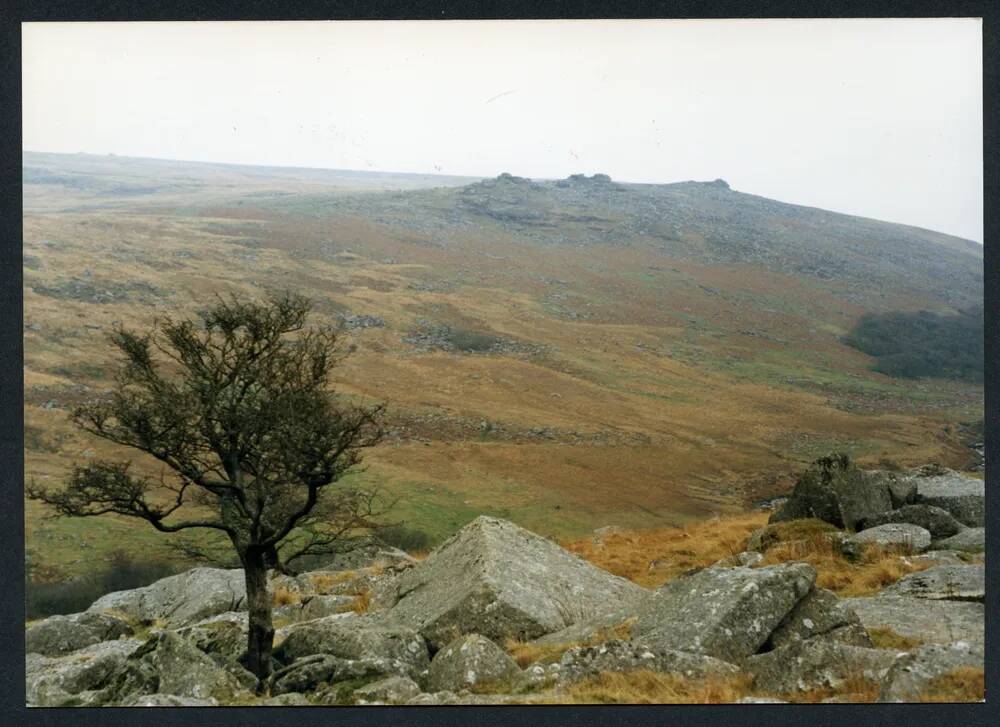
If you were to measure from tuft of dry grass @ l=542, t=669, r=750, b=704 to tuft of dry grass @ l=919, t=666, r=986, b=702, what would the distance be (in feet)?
7.21

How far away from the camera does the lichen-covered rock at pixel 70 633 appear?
1508 centimetres

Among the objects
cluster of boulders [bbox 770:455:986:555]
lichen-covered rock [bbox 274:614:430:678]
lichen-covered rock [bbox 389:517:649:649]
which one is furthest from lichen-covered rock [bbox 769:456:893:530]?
lichen-covered rock [bbox 274:614:430:678]

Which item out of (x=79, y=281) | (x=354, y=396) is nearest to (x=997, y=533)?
(x=354, y=396)

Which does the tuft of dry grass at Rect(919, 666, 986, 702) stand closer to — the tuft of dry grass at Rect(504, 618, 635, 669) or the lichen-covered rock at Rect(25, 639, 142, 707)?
the tuft of dry grass at Rect(504, 618, 635, 669)

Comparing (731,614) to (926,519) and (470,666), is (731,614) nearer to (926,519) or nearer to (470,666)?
(470,666)

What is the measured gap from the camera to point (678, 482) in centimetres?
2994

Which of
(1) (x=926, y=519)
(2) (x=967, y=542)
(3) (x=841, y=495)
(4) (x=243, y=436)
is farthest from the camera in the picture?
(3) (x=841, y=495)

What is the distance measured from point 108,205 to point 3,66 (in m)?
22.1

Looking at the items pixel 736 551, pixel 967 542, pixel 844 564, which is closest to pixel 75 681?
pixel 844 564

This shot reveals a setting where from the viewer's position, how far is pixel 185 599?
17.8m

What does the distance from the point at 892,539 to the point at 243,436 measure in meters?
10.6

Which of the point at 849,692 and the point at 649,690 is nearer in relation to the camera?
the point at 849,692

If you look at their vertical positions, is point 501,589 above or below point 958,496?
below

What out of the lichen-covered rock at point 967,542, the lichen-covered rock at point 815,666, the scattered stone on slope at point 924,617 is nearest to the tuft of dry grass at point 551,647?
the lichen-covered rock at point 815,666
